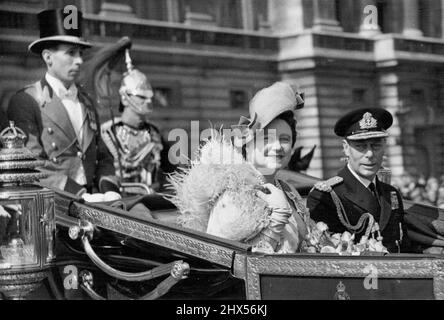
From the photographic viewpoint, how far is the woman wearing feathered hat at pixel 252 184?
145 inches

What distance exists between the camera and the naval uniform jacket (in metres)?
5.31

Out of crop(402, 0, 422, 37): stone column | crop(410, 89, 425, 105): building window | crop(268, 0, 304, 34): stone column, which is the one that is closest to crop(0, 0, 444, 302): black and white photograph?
crop(410, 89, 425, 105): building window

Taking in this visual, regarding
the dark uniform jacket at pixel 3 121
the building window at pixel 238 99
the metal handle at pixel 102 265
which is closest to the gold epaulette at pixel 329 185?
the metal handle at pixel 102 265

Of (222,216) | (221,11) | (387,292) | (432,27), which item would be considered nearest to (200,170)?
(222,216)

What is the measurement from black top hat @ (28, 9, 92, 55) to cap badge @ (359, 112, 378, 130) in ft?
6.41

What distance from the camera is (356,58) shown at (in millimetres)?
19406

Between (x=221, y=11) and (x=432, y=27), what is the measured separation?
49.0ft

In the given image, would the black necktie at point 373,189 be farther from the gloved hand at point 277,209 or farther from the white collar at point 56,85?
the white collar at point 56,85

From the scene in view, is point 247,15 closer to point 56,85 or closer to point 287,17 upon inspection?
point 287,17

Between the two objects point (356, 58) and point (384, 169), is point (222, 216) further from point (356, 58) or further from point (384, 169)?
point (356, 58)

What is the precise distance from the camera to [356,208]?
4375mm

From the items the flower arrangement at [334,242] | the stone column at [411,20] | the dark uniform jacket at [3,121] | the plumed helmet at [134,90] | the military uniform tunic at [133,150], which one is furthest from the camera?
the stone column at [411,20]

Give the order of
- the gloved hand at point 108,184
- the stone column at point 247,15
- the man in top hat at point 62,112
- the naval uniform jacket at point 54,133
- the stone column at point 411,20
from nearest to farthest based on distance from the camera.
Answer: the naval uniform jacket at point 54,133, the man in top hat at point 62,112, the gloved hand at point 108,184, the stone column at point 411,20, the stone column at point 247,15

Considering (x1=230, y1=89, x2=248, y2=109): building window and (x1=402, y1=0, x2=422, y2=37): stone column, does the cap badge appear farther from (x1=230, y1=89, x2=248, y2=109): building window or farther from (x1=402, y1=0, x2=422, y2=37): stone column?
(x1=230, y1=89, x2=248, y2=109): building window
